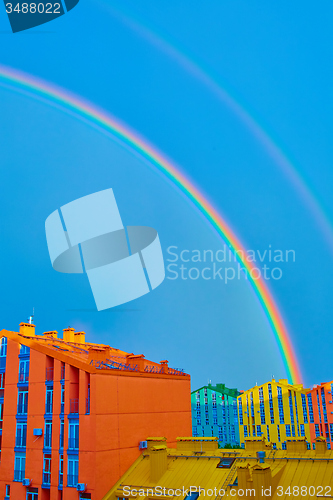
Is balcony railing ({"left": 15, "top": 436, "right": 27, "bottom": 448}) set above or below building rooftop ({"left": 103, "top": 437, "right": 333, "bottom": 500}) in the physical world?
above

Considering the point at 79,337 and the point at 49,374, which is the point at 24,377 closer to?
the point at 49,374

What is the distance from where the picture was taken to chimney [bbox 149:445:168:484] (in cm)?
2583

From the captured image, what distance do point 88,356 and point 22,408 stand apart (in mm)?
5149

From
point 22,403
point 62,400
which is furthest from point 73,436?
point 22,403

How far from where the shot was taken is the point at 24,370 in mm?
29188

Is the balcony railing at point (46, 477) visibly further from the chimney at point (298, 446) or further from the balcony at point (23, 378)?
the chimney at point (298, 446)

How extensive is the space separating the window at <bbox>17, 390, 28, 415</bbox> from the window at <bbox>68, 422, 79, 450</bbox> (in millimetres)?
3896

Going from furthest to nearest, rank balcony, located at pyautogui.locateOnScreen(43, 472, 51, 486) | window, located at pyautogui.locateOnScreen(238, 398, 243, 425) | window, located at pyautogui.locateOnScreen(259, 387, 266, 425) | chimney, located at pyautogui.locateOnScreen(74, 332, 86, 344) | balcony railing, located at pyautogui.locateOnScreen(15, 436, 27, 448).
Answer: window, located at pyautogui.locateOnScreen(238, 398, 243, 425)
window, located at pyautogui.locateOnScreen(259, 387, 266, 425)
chimney, located at pyautogui.locateOnScreen(74, 332, 86, 344)
balcony railing, located at pyautogui.locateOnScreen(15, 436, 27, 448)
balcony, located at pyautogui.locateOnScreen(43, 472, 51, 486)

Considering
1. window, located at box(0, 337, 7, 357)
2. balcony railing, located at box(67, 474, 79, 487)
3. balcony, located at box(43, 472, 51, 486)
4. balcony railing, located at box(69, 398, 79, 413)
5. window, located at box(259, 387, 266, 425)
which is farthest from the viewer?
window, located at box(259, 387, 266, 425)

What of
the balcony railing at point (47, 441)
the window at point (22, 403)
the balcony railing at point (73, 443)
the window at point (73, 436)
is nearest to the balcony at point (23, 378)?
the window at point (22, 403)

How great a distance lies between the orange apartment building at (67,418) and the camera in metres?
25.8

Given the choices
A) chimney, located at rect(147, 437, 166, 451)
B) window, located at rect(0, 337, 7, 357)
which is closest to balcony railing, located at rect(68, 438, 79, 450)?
chimney, located at rect(147, 437, 166, 451)

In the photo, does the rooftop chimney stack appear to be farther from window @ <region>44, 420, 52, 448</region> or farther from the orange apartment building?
window @ <region>44, 420, 52, 448</region>

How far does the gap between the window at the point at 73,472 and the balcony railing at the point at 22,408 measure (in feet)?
15.4
